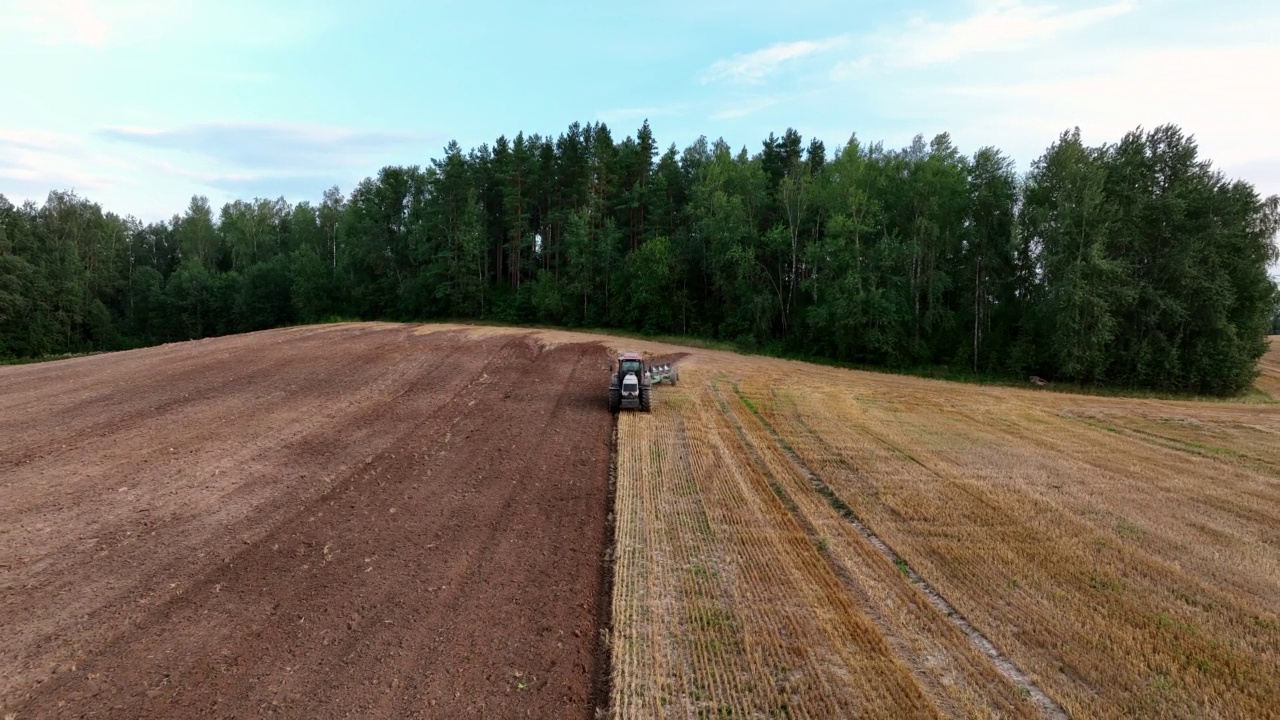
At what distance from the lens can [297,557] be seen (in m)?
7.72

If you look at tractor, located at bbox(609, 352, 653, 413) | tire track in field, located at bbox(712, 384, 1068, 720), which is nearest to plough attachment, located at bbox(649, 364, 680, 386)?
tractor, located at bbox(609, 352, 653, 413)

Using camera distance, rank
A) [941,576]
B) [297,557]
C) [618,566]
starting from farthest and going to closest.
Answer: [297,557]
[618,566]
[941,576]

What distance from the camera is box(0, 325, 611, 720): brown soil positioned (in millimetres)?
5316

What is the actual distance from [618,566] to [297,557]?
4.33 metres

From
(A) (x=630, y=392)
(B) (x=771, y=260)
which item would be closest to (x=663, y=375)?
(A) (x=630, y=392)

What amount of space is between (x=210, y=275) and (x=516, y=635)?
8017 centimetres

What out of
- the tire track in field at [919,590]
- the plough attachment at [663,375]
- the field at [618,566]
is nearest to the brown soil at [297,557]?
the field at [618,566]

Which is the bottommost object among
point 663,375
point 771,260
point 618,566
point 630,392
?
point 618,566

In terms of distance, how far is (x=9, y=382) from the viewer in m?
19.0

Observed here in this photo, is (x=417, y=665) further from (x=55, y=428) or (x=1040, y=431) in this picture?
(x=1040, y=431)

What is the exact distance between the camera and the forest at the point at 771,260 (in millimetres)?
29453

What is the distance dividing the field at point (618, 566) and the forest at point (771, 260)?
18207 mm

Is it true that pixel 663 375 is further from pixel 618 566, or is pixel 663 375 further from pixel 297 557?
pixel 297 557

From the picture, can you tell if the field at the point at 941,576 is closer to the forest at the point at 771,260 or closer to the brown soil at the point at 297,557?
the brown soil at the point at 297,557
